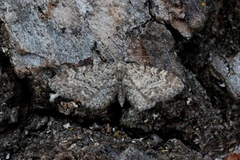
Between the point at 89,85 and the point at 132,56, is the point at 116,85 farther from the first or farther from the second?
the point at 132,56

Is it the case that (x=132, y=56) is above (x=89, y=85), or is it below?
above

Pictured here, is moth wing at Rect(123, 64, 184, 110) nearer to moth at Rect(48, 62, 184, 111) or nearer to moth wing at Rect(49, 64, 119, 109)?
moth at Rect(48, 62, 184, 111)

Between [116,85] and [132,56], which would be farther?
[116,85]

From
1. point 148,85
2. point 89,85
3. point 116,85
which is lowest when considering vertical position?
point 89,85

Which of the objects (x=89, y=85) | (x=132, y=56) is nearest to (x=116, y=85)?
(x=89, y=85)

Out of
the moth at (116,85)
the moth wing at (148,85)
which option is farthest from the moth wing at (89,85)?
the moth wing at (148,85)

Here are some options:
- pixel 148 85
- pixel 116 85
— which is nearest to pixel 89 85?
pixel 116 85

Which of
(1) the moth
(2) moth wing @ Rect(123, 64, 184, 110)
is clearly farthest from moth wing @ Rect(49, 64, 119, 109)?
(2) moth wing @ Rect(123, 64, 184, 110)

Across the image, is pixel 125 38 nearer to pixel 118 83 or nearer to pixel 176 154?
pixel 118 83
